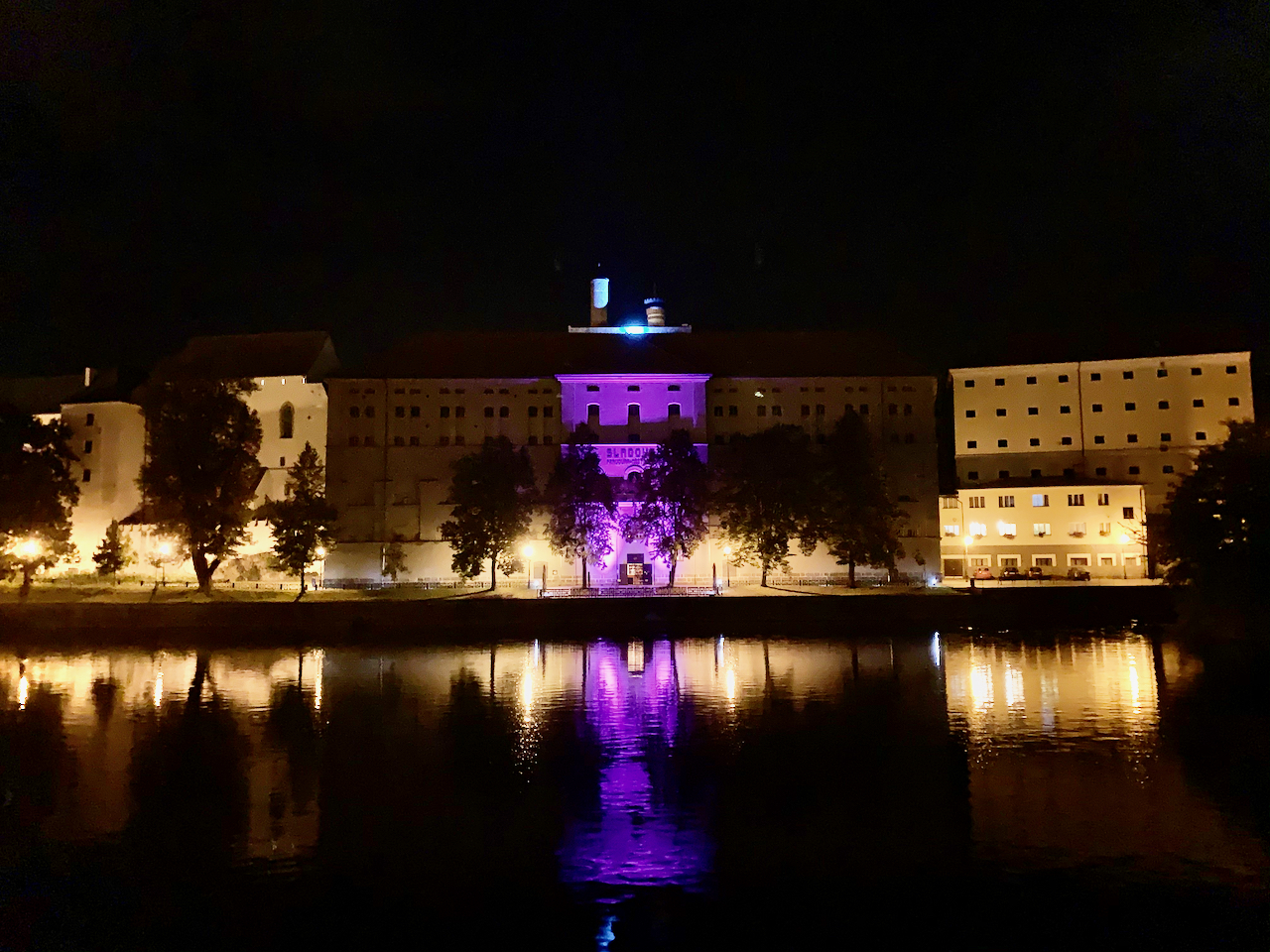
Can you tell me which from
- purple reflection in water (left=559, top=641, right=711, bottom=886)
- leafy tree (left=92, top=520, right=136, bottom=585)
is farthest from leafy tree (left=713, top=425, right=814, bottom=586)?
leafy tree (left=92, top=520, right=136, bottom=585)

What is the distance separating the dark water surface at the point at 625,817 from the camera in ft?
28.5

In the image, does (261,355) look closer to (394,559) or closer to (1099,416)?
(394,559)

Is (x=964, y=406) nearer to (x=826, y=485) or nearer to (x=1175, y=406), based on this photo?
(x=1175, y=406)

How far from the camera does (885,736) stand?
1591 centimetres

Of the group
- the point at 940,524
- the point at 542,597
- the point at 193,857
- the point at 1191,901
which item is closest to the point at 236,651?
the point at 542,597

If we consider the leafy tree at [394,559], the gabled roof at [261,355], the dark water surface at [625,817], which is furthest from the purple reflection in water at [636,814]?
the gabled roof at [261,355]

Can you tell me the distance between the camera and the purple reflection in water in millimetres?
9781

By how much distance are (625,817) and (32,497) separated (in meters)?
36.9

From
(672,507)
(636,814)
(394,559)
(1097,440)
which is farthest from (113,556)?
(1097,440)

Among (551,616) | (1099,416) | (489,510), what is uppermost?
(1099,416)

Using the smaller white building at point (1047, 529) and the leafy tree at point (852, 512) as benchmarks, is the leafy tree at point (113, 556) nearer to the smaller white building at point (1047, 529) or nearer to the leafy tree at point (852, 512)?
the leafy tree at point (852, 512)

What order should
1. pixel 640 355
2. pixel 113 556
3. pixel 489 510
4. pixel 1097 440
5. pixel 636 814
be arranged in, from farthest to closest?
1. pixel 1097 440
2. pixel 640 355
3. pixel 113 556
4. pixel 489 510
5. pixel 636 814

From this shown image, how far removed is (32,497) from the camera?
38.4 meters

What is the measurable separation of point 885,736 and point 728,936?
8.33m
